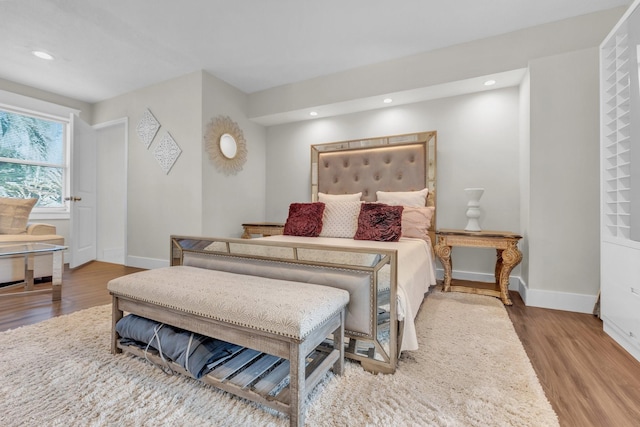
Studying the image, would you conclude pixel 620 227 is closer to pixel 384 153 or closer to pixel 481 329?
pixel 481 329

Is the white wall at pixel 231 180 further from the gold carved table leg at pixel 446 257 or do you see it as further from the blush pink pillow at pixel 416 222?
the gold carved table leg at pixel 446 257

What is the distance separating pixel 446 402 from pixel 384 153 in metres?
2.70

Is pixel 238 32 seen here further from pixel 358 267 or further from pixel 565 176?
pixel 565 176

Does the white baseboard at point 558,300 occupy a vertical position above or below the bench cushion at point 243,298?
below

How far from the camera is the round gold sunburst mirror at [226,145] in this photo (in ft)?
11.3

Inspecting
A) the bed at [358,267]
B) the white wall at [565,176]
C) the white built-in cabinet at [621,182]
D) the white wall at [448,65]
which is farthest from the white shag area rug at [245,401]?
the white wall at [448,65]

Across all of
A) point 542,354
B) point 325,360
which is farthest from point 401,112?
point 325,360

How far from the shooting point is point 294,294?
1.24 meters

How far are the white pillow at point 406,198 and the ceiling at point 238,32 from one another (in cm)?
150

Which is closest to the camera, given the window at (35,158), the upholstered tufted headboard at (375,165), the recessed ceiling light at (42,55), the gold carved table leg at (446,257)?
the gold carved table leg at (446,257)

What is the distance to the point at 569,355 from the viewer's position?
163cm

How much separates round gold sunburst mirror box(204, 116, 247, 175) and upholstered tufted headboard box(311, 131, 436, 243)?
102cm

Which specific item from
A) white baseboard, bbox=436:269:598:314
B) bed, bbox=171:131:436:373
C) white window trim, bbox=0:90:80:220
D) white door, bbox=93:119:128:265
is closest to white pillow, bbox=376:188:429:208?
bed, bbox=171:131:436:373

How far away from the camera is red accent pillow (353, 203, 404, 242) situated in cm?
252
